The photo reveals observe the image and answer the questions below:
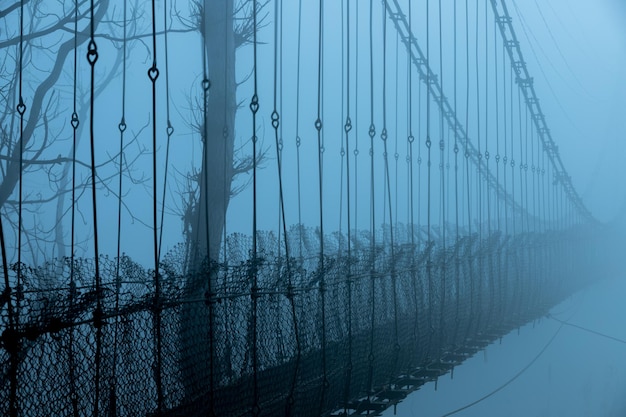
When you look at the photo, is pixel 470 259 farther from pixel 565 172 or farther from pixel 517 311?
pixel 565 172

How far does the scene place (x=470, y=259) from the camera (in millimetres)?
5289

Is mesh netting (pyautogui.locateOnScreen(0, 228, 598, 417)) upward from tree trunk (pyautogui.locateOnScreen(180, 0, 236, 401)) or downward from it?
downward

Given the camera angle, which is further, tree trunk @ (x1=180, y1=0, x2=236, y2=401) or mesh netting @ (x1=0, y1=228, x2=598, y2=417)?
tree trunk @ (x1=180, y1=0, x2=236, y2=401)

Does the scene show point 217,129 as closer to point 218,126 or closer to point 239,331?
point 218,126

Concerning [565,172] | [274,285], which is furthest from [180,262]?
[565,172]

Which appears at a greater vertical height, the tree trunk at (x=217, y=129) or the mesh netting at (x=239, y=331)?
the tree trunk at (x=217, y=129)

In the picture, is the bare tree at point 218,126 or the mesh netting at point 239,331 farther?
the bare tree at point 218,126

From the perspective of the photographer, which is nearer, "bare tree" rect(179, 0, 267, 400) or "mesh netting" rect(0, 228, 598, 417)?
"mesh netting" rect(0, 228, 598, 417)

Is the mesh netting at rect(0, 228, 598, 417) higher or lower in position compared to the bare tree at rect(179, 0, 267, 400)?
lower

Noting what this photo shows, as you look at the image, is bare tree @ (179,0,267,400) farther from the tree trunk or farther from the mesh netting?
the mesh netting

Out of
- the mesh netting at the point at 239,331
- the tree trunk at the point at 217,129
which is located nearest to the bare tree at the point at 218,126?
the tree trunk at the point at 217,129

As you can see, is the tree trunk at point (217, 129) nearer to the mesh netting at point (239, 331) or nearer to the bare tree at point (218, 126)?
the bare tree at point (218, 126)

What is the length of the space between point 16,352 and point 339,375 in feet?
5.54

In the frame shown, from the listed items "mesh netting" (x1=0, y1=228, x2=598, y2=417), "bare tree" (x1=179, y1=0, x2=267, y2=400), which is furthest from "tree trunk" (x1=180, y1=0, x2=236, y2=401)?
"mesh netting" (x1=0, y1=228, x2=598, y2=417)
